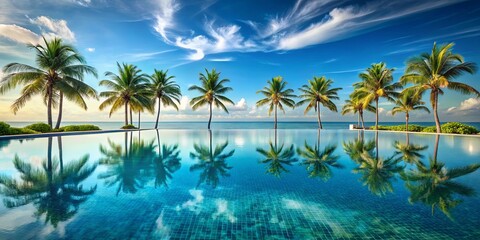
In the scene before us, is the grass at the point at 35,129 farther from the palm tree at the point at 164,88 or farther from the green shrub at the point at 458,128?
the green shrub at the point at 458,128

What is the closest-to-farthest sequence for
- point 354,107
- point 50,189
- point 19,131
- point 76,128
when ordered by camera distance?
point 50,189
point 19,131
point 76,128
point 354,107

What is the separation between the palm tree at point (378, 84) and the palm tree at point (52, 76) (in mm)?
27079

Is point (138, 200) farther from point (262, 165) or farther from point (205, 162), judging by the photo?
point (262, 165)

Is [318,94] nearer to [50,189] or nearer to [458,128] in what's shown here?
[458,128]

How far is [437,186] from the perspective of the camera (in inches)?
203

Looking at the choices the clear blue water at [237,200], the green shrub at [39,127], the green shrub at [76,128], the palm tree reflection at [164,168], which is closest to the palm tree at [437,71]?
the clear blue water at [237,200]

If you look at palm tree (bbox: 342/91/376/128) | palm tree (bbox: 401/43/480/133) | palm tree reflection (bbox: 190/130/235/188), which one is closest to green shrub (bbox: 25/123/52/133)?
palm tree reflection (bbox: 190/130/235/188)

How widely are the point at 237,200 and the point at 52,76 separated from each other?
796 inches

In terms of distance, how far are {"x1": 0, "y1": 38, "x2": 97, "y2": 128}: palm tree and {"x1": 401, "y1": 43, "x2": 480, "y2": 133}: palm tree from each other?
28.3m

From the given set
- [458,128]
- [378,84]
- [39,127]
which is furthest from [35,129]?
[458,128]

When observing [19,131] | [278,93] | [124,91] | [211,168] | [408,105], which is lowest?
[211,168]

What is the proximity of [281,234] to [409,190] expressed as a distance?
3899mm

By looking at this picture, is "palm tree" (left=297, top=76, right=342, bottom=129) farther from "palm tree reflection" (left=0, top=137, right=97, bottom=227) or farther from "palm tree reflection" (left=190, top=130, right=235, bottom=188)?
"palm tree reflection" (left=0, top=137, right=97, bottom=227)

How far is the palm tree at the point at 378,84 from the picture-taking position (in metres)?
21.6
